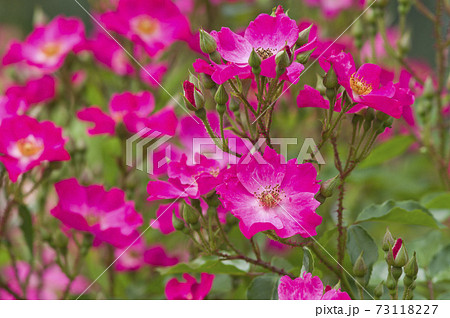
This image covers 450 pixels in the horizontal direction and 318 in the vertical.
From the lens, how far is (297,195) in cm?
57

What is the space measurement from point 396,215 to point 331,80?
19cm

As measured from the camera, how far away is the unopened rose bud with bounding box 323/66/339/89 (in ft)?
1.85

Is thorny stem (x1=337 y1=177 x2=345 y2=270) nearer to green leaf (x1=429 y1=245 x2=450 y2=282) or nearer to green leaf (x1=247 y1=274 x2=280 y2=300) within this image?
green leaf (x1=247 y1=274 x2=280 y2=300)

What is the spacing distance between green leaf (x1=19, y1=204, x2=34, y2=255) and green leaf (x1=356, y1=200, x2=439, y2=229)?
45cm

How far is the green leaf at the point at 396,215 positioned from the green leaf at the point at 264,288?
119mm

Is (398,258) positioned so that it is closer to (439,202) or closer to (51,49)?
(439,202)

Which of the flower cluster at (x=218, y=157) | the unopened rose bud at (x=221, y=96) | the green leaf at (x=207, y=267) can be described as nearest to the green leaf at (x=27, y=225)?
the flower cluster at (x=218, y=157)

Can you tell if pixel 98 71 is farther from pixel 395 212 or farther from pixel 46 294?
pixel 395 212

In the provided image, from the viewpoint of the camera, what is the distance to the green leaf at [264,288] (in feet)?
2.06

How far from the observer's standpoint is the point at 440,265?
0.74 m

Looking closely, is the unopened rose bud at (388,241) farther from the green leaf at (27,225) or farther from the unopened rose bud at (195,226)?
the green leaf at (27,225)

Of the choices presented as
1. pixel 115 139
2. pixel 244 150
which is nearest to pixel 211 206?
pixel 244 150

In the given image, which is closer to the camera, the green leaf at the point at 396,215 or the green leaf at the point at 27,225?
the green leaf at the point at 396,215

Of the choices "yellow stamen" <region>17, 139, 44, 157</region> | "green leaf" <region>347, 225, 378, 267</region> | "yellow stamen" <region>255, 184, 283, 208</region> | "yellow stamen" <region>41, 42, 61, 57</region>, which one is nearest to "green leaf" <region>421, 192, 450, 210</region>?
"green leaf" <region>347, 225, 378, 267</region>
